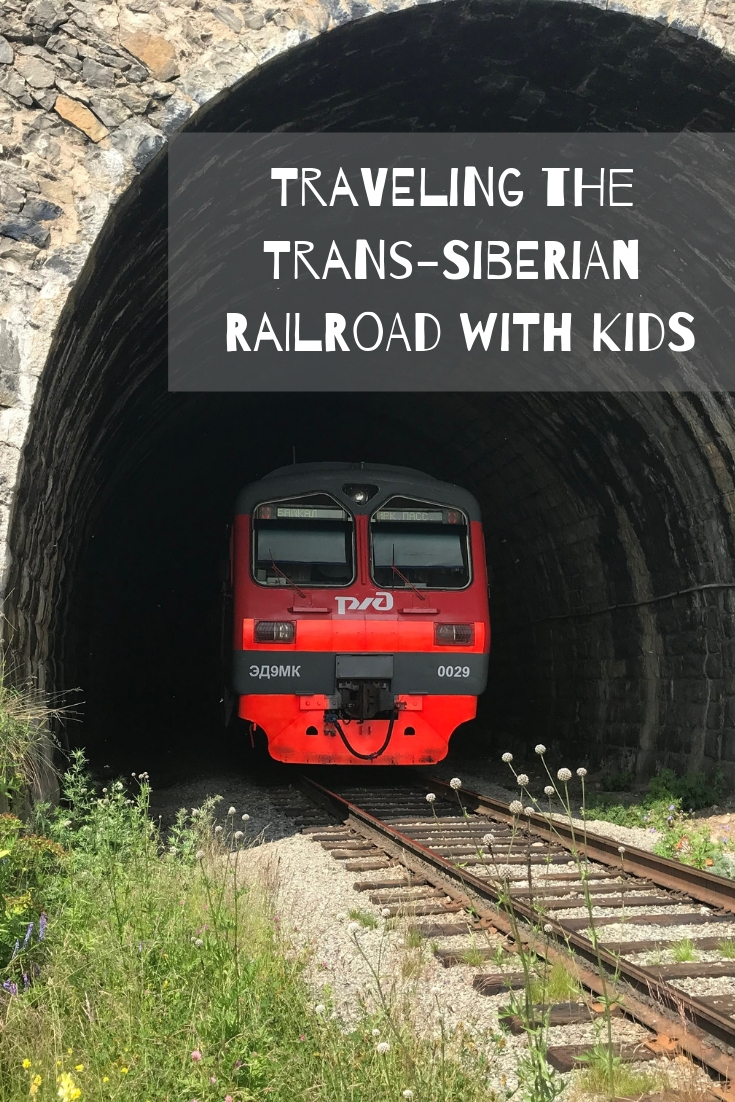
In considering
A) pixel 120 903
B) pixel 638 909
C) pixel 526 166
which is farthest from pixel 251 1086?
pixel 526 166

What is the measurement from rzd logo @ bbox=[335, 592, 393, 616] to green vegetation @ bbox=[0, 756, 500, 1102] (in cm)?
570

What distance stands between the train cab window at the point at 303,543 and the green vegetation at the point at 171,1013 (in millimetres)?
5984

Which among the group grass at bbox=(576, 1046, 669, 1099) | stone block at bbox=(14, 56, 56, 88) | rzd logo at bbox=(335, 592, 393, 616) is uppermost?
stone block at bbox=(14, 56, 56, 88)

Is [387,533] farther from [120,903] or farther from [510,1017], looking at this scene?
[510,1017]

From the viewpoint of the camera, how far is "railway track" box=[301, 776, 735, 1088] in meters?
4.05

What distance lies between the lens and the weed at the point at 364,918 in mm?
5855

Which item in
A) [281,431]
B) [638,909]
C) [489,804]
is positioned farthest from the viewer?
[281,431]

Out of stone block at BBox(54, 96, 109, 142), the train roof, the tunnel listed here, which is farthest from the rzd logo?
stone block at BBox(54, 96, 109, 142)

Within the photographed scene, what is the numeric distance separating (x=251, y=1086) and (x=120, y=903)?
183 centimetres

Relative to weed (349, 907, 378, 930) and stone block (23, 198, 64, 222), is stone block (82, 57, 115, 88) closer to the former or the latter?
stone block (23, 198, 64, 222)

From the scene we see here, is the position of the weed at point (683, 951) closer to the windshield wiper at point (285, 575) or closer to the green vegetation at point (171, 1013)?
the green vegetation at point (171, 1013)

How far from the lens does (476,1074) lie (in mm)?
3555

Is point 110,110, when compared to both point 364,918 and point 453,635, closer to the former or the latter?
point 364,918

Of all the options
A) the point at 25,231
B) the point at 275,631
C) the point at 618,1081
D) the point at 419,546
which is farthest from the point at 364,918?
the point at 419,546
